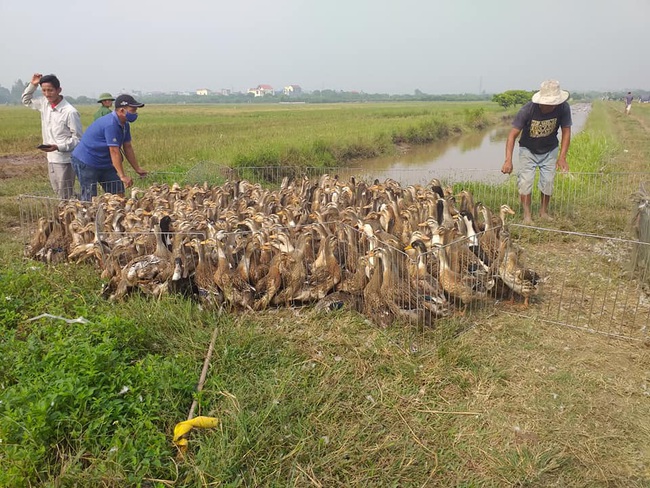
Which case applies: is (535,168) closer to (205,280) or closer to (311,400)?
(205,280)

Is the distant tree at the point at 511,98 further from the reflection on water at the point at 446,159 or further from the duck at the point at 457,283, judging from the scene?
the duck at the point at 457,283

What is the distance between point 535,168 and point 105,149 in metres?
7.02

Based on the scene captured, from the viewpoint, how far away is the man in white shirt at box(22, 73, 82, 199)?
7.83 metres

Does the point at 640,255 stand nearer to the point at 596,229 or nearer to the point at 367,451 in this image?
the point at 596,229

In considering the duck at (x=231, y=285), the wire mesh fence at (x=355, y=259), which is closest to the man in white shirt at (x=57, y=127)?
the wire mesh fence at (x=355, y=259)

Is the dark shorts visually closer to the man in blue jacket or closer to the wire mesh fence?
the man in blue jacket

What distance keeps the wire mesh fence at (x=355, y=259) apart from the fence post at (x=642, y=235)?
0.19 m

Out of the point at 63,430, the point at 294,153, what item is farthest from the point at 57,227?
the point at 294,153

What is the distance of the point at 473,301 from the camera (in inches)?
206

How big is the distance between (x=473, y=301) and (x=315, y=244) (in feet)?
6.27

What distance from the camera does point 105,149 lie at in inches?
315

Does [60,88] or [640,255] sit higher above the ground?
[60,88]

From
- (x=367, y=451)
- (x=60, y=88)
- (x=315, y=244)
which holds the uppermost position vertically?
(x=60, y=88)

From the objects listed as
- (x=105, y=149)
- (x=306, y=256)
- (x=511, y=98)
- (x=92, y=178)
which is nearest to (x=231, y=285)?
(x=306, y=256)
